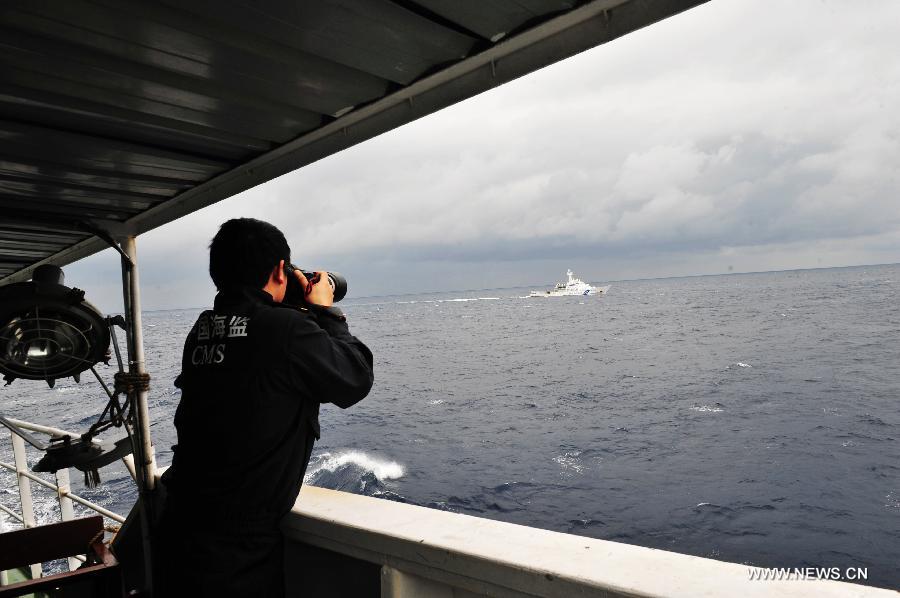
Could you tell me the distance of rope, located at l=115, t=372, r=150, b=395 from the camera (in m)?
2.87

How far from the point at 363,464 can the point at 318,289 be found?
16617mm

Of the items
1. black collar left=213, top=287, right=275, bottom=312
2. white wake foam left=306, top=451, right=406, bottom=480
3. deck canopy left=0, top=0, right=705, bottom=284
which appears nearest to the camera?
deck canopy left=0, top=0, right=705, bottom=284

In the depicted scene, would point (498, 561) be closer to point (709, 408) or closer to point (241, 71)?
point (241, 71)

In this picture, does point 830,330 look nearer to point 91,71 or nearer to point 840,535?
point 840,535

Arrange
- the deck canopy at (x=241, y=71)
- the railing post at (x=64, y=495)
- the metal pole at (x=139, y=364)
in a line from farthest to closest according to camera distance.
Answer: the railing post at (x=64, y=495) < the metal pole at (x=139, y=364) < the deck canopy at (x=241, y=71)

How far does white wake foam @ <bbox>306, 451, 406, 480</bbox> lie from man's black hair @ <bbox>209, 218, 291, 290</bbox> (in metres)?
15.0

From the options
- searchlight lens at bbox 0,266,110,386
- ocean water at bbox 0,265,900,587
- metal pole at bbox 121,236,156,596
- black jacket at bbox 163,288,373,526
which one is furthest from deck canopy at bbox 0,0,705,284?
ocean water at bbox 0,265,900,587

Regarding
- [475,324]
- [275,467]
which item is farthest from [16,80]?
[475,324]

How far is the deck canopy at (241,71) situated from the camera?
1.46 m

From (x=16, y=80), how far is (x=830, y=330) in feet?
176

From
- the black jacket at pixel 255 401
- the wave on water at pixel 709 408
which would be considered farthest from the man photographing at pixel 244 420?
the wave on water at pixel 709 408

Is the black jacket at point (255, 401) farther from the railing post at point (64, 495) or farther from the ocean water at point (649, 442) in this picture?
the railing post at point (64, 495)

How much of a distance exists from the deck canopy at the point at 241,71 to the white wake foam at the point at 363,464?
47.4 ft

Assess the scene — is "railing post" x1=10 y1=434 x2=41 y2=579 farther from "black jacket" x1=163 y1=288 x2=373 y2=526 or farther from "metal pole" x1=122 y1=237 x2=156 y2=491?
"black jacket" x1=163 y1=288 x2=373 y2=526
